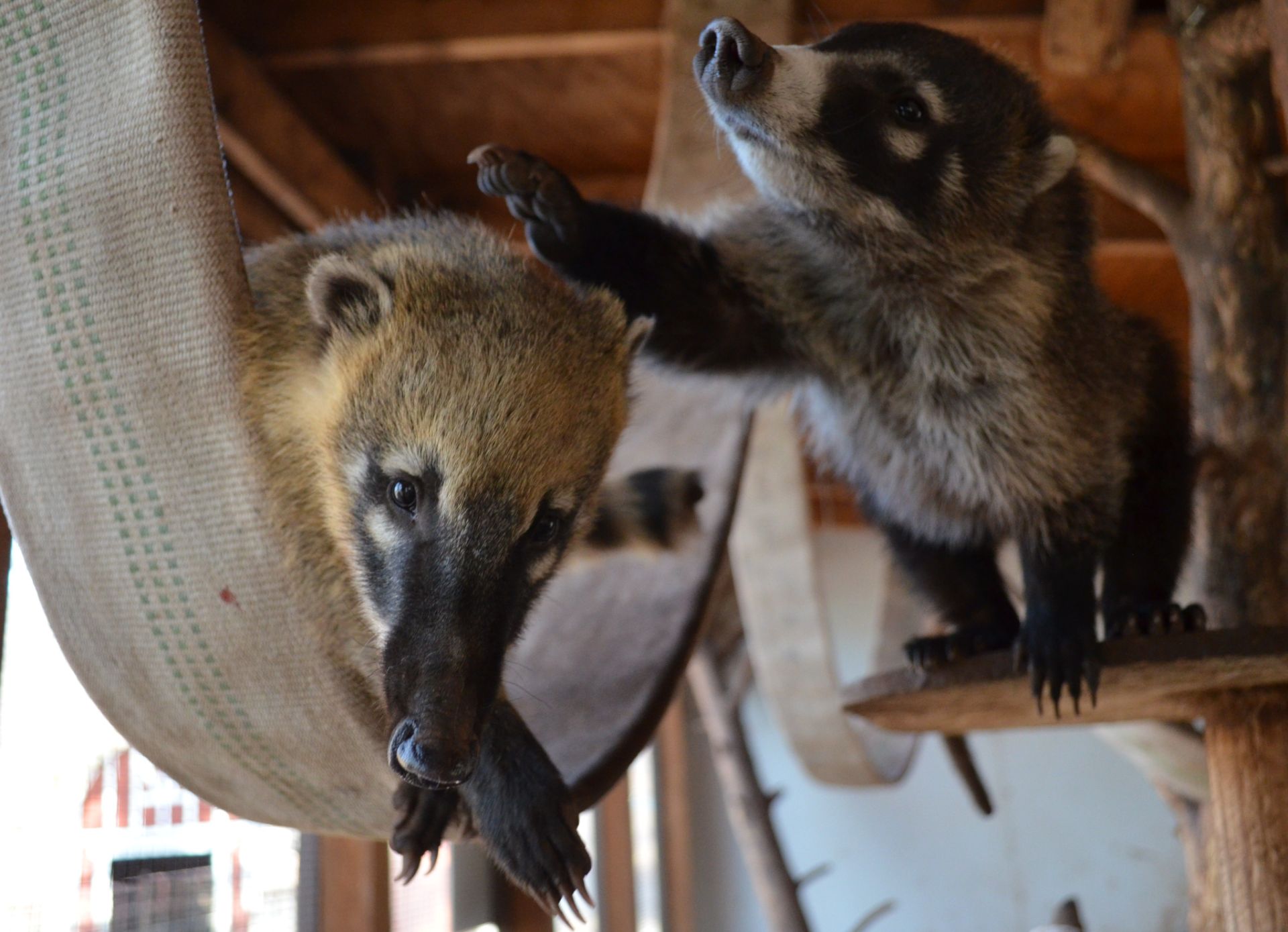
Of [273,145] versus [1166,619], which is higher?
[273,145]

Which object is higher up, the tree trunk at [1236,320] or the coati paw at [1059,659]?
the tree trunk at [1236,320]

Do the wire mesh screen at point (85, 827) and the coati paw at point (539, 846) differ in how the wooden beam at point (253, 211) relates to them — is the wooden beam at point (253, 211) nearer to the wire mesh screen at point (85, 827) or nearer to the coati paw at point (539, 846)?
the wire mesh screen at point (85, 827)

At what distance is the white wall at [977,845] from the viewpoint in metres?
8.45

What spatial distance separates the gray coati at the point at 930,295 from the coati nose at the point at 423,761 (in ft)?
3.37

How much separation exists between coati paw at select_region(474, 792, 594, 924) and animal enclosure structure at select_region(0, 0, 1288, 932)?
0.19 meters

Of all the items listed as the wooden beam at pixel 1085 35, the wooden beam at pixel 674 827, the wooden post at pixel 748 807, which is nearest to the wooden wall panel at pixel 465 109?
the wooden beam at pixel 1085 35

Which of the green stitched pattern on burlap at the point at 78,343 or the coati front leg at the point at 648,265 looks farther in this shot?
the coati front leg at the point at 648,265

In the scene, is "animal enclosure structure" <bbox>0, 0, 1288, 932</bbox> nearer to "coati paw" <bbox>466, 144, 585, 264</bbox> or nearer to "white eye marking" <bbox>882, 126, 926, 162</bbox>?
"coati paw" <bbox>466, 144, 585, 264</bbox>

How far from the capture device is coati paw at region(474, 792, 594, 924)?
1.75m

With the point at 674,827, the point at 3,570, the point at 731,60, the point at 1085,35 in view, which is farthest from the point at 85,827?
the point at 674,827

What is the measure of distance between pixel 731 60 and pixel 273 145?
2.00 metres

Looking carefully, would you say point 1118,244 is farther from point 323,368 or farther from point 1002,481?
point 323,368

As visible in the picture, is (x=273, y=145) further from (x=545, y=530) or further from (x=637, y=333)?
(x=545, y=530)

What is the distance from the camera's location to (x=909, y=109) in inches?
91.0
